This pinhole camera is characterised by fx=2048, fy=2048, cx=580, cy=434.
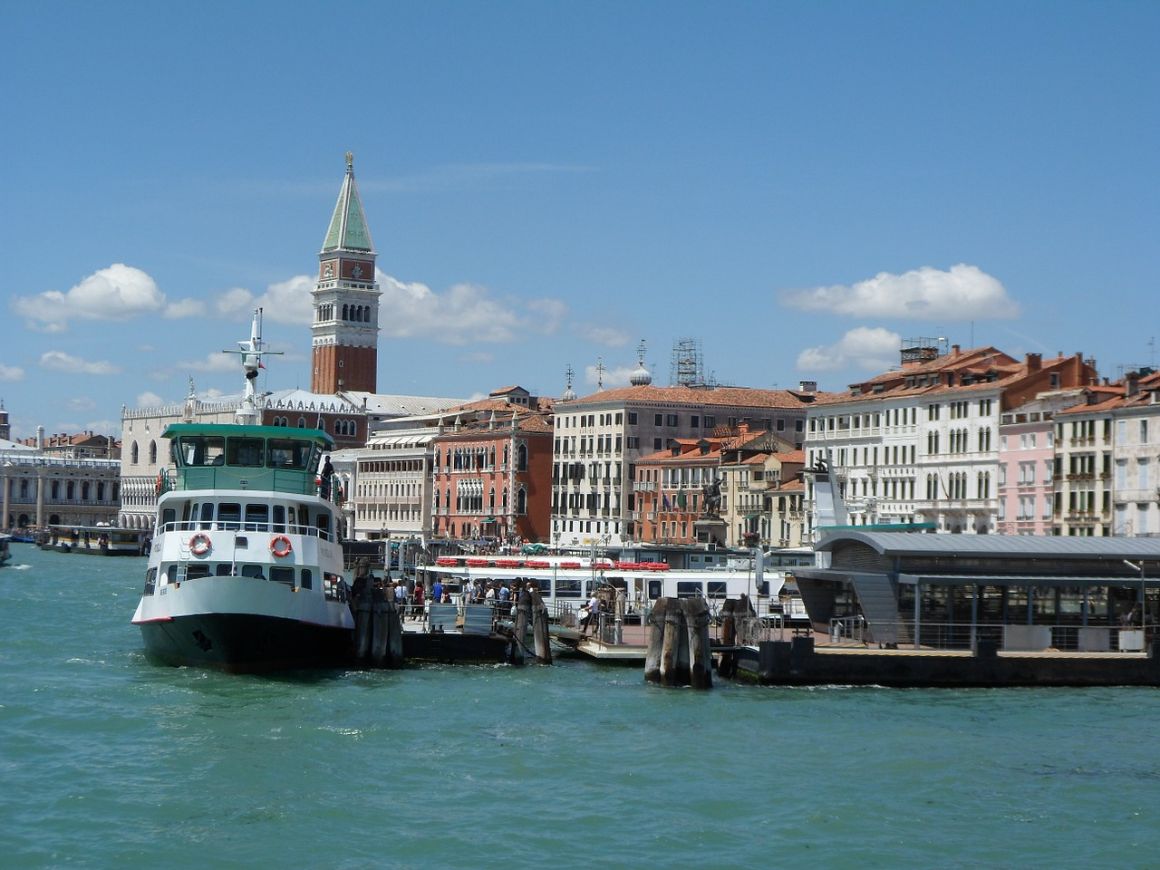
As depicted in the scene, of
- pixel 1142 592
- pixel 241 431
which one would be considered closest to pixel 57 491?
pixel 241 431

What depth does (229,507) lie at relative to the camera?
1420 inches

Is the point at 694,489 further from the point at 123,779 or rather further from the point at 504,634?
the point at 123,779

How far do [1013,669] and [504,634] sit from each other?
9571mm

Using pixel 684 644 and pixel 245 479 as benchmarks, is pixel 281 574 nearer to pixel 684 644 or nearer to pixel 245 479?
pixel 245 479

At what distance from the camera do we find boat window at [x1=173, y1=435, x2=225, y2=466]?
37.1 metres

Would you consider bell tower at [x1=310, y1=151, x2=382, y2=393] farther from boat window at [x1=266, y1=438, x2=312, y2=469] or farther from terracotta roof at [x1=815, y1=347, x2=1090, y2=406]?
boat window at [x1=266, y1=438, x2=312, y2=469]

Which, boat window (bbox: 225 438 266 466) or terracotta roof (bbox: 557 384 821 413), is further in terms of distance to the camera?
terracotta roof (bbox: 557 384 821 413)

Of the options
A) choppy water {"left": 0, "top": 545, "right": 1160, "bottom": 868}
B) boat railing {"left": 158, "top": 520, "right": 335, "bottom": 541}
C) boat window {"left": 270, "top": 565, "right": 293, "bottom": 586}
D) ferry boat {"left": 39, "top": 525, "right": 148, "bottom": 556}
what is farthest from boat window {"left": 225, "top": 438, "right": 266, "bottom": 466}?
ferry boat {"left": 39, "top": 525, "right": 148, "bottom": 556}

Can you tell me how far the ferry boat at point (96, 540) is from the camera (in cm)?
13688

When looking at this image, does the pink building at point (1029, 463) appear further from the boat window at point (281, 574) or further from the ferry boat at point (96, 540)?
the ferry boat at point (96, 540)

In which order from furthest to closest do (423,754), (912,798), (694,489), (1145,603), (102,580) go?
(694,489), (102,580), (1145,603), (423,754), (912,798)

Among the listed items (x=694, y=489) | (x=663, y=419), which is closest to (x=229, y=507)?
(x=694, y=489)

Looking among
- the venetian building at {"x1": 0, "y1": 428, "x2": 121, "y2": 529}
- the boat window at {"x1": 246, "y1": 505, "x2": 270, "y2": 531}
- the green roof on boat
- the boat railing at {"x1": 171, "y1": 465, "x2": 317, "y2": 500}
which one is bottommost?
the boat window at {"x1": 246, "y1": 505, "x2": 270, "y2": 531}

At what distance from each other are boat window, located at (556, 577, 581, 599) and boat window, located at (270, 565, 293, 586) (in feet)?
42.5
